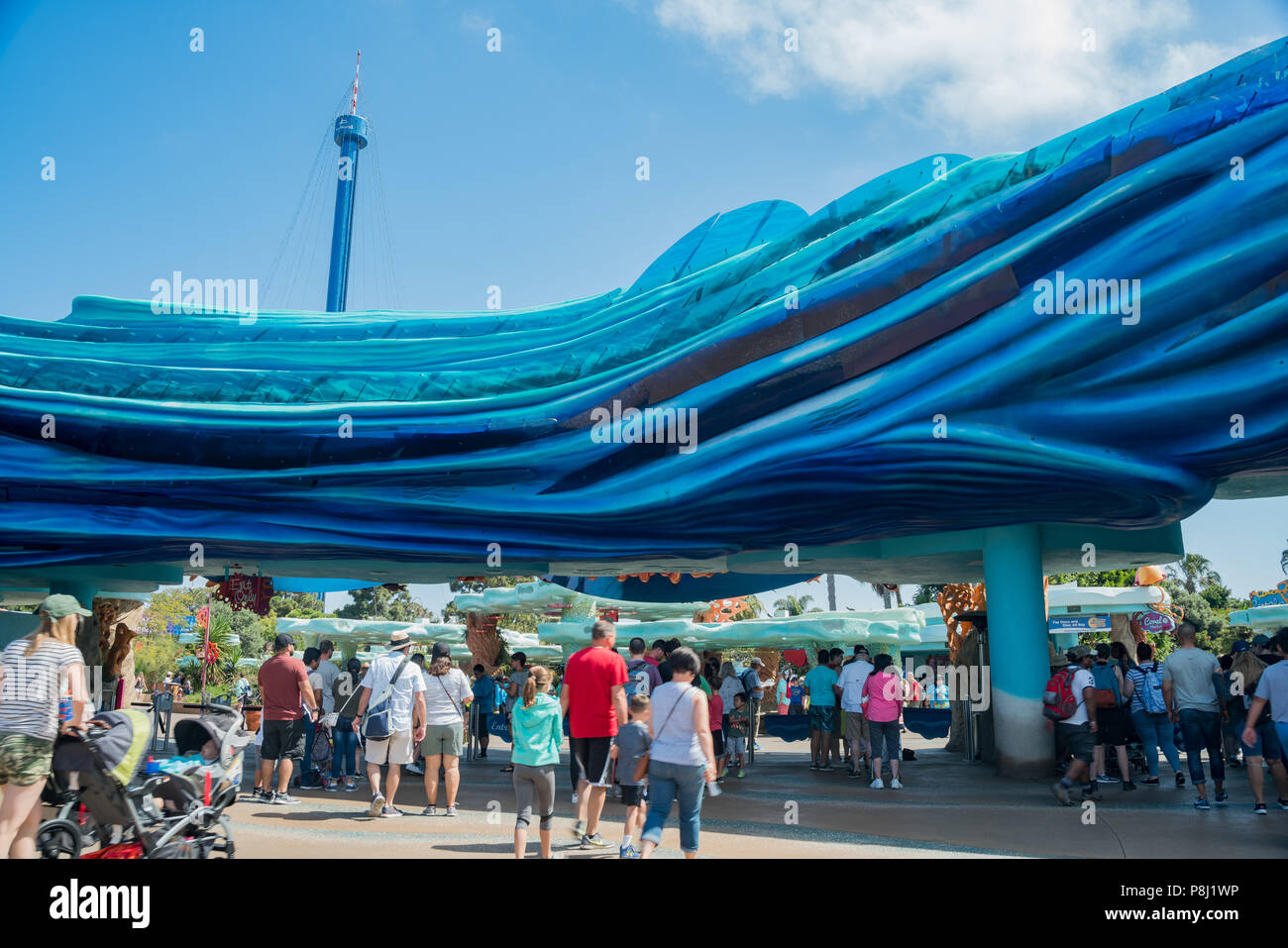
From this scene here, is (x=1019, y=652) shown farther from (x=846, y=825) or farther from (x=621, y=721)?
(x=621, y=721)

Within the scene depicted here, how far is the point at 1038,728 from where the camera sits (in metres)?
12.4

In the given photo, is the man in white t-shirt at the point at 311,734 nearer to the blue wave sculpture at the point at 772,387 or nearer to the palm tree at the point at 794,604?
the blue wave sculpture at the point at 772,387

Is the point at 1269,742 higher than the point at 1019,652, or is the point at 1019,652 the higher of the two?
the point at 1019,652

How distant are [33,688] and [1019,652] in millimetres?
11095

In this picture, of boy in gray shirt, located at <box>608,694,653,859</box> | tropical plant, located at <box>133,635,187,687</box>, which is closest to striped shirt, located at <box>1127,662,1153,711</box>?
boy in gray shirt, located at <box>608,694,653,859</box>

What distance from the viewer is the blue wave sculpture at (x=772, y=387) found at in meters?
11.1

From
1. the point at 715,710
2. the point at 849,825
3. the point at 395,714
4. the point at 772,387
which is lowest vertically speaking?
the point at 849,825


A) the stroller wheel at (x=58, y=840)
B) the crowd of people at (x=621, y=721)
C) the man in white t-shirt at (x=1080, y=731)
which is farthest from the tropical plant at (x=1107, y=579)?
the stroller wheel at (x=58, y=840)

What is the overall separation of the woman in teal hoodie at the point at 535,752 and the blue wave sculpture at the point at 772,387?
20.2ft

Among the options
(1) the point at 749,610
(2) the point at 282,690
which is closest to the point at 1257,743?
(2) the point at 282,690

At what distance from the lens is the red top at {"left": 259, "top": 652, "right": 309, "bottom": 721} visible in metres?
9.91

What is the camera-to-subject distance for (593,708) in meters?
7.60
